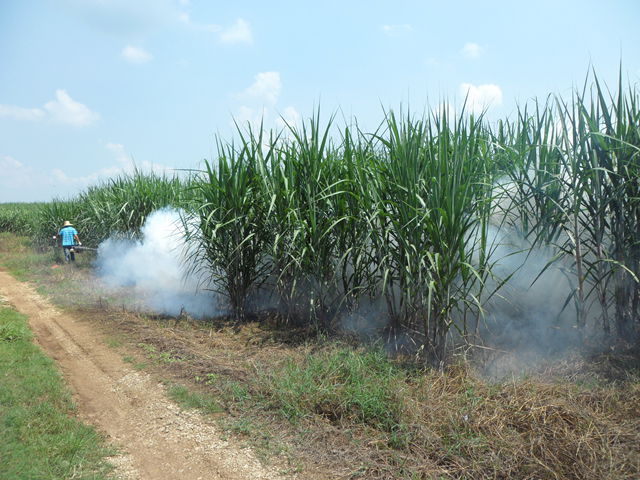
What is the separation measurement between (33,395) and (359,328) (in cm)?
324

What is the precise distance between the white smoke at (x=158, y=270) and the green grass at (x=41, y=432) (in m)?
2.54

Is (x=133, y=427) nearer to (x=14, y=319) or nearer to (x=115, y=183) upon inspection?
(x=14, y=319)

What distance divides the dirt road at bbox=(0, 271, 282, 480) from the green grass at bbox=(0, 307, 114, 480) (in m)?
0.14

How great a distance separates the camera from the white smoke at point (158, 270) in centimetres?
772

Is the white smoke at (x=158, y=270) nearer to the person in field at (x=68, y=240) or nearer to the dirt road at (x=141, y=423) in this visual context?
the person in field at (x=68, y=240)

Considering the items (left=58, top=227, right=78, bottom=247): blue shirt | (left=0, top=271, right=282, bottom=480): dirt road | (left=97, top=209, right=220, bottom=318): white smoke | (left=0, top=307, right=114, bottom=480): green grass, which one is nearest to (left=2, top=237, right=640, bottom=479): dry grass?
(left=0, top=271, right=282, bottom=480): dirt road

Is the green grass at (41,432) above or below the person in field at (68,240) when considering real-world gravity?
below

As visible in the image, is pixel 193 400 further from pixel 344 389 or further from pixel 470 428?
pixel 470 428

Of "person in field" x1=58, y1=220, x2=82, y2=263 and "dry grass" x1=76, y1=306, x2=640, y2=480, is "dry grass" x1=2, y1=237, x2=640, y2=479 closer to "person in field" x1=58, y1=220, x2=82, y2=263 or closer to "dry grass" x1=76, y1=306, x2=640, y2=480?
"dry grass" x1=76, y1=306, x2=640, y2=480

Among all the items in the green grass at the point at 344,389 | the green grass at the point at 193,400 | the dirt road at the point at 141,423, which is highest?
the green grass at the point at 344,389

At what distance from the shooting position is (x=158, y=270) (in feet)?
30.7

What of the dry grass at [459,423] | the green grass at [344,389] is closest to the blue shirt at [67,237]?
the dry grass at [459,423]

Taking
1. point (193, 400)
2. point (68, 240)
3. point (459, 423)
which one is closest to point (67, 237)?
point (68, 240)

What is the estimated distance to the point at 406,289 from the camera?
441cm
